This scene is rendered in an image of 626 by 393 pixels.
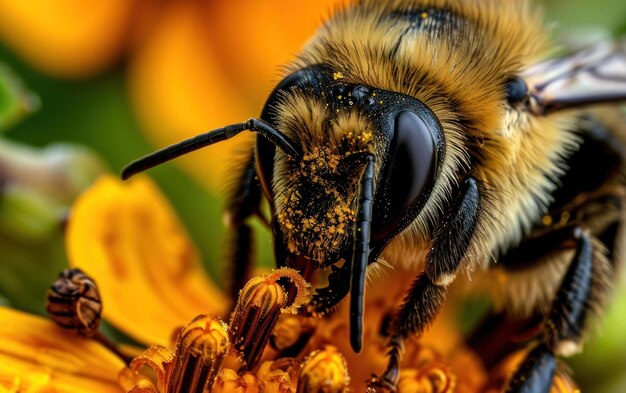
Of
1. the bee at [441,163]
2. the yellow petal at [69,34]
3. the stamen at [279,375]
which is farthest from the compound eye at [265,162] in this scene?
the yellow petal at [69,34]

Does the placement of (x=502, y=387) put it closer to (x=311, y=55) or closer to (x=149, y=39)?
(x=311, y=55)

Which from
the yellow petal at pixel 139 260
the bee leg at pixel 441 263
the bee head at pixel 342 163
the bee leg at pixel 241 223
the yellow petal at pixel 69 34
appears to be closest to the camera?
the bee head at pixel 342 163

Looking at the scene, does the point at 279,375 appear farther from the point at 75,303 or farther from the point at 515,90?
the point at 515,90

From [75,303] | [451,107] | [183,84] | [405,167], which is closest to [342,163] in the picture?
[405,167]

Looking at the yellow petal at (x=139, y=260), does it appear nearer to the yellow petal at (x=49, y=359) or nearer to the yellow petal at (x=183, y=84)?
the yellow petal at (x=49, y=359)

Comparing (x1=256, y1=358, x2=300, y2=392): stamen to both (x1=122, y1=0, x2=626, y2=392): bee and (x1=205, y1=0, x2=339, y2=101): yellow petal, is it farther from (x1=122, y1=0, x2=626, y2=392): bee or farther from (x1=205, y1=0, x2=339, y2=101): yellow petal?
(x1=205, y1=0, x2=339, y2=101): yellow petal
